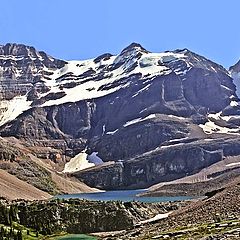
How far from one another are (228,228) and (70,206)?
86.5 meters

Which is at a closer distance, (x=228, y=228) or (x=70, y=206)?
(x=228, y=228)

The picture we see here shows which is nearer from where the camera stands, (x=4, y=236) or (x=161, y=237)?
(x=161, y=237)

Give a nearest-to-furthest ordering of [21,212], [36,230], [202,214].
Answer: [202,214]
[36,230]
[21,212]

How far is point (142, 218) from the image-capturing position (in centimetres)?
13675

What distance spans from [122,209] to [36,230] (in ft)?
79.5

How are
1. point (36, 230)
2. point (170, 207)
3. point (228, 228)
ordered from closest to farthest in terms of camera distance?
point (228, 228) → point (36, 230) → point (170, 207)

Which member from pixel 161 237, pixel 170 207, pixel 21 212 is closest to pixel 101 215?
pixel 21 212

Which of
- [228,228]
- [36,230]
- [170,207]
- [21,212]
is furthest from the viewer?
[170,207]

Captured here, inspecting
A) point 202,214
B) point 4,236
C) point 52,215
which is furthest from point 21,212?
point 202,214

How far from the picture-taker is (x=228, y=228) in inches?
2136

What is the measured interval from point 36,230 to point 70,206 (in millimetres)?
17705

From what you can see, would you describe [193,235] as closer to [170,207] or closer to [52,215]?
[52,215]

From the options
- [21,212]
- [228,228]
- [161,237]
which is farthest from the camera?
[21,212]

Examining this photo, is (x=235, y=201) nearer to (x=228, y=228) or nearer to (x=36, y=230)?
(x=228, y=228)
